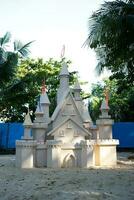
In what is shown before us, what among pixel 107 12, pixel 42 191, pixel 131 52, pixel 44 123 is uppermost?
pixel 107 12

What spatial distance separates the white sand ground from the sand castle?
1.55 meters

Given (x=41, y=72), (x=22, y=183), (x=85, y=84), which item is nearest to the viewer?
(x=22, y=183)

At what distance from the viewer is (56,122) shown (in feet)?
53.9

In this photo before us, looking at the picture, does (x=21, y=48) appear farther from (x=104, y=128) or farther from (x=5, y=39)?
(x=104, y=128)

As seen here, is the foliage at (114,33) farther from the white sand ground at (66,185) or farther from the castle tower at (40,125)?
the white sand ground at (66,185)

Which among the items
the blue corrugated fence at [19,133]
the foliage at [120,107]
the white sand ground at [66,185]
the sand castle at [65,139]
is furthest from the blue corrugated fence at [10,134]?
the white sand ground at [66,185]

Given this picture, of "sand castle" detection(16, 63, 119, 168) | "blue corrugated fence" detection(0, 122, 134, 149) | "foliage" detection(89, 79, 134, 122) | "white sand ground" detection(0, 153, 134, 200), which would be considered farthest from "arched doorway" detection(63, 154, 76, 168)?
"foliage" detection(89, 79, 134, 122)

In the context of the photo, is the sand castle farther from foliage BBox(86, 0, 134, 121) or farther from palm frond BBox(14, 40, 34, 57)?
palm frond BBox(14, 40, 34, 57)

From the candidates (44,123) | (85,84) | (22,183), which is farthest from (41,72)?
(22,183)

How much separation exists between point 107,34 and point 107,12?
0.85 metres

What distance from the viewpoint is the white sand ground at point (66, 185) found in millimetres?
9336

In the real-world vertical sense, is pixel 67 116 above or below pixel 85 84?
below

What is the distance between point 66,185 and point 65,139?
546 cm

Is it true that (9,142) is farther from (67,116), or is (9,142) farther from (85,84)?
(67,116)
